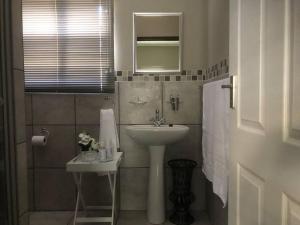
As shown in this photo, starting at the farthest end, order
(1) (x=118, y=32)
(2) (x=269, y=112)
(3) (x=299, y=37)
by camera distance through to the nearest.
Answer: (1) (x=118, y=32) < (2) (x=269, y=112) < (3) (x=299, y=37)

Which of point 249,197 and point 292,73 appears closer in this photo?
point 292,73

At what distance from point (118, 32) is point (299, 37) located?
2.04 m

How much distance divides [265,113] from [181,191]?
1.62 meters

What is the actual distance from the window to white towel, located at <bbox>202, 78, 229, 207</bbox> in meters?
1.02

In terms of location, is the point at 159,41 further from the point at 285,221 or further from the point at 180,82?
the point at 285,221

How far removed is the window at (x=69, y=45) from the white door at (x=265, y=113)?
1533 millimetres

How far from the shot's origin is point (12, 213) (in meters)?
0.92

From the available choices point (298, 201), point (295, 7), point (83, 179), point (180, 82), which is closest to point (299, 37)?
point (295, 7)

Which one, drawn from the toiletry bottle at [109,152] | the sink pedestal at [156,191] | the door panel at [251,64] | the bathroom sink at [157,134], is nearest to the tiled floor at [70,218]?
the sink pedestal at [156,191]

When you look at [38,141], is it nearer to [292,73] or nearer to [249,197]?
[249,197]

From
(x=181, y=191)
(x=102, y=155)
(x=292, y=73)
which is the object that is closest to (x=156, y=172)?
(x=181, y=191)

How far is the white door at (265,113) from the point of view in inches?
28.0

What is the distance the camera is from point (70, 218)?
245cm

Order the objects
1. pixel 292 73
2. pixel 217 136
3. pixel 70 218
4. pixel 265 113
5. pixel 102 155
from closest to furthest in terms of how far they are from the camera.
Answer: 1. pixel 292 73
2. pixel 265 113
3. pixel 217 136
4. pixel 102 155
5. pixel 70 218
